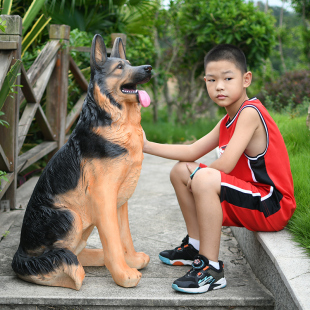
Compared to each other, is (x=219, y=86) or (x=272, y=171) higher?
(x=219, y=86)

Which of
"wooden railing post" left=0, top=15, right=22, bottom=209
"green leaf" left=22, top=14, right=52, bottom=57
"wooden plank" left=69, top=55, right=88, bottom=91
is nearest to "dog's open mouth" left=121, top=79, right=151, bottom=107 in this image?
"wooden railing post" left=0, top=15, right=22, bottom=209

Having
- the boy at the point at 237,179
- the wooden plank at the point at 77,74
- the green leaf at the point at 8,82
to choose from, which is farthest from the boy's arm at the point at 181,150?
the wooden plank at the point at 77,74

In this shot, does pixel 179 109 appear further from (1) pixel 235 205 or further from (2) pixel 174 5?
(1) pixel 235 205

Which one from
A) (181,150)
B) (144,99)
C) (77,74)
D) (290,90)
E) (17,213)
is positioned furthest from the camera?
(290,90)

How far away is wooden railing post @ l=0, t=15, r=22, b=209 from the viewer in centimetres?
298

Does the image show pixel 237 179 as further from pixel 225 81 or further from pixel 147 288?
pixel 147 288

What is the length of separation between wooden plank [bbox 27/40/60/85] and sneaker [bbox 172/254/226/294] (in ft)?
8.39

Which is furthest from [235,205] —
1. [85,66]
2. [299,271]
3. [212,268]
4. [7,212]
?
[85,66]

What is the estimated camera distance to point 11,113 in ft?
10.4

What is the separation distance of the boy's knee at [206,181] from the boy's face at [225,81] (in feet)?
1.43

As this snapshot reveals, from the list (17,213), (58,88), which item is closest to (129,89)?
(17,213)

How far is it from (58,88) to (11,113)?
1347 millimetres

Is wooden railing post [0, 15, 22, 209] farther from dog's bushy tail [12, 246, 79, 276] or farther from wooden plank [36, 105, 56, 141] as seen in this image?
dog's bushy tail [12, 246, 79, 276]

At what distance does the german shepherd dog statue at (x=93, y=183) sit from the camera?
2.04 meters
